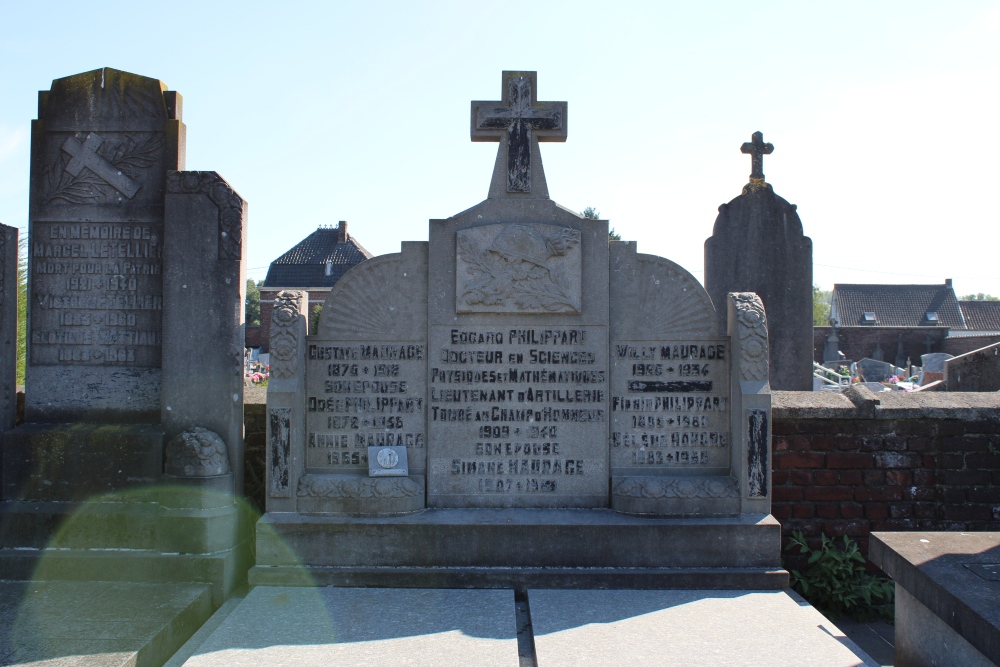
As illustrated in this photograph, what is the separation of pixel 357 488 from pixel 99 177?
2.50 m

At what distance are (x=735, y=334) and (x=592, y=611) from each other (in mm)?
1742

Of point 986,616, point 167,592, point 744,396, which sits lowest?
point 167,592

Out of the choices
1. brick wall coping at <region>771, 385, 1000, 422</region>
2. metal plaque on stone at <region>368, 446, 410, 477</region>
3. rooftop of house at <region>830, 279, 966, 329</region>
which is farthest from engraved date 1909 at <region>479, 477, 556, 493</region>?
rooftop of house at <region>830, 279, 966, 329</region>

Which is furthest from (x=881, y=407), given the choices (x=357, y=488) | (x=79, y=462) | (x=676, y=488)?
(x=79, y=462)

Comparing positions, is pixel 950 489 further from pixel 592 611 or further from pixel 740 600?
pixel 592 611

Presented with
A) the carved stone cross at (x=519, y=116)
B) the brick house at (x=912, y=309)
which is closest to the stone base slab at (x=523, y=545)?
the carved stone cross at (x=519, y=116)

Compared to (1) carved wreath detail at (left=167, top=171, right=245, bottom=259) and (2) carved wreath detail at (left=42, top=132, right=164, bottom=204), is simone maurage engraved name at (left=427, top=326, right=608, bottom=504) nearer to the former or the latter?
(1) carved wreath detail at (left=167, top=171, right=245, bottom=259)

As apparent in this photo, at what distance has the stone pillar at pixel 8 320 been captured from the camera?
4355mm

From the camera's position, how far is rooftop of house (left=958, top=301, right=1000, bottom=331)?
38.1m

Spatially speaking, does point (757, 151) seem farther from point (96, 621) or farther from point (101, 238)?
point (96, 621)

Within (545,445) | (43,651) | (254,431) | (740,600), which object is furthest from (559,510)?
(43,651)

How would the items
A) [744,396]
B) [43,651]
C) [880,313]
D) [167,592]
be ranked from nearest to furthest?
[43,651] → [167,592] → [744,396] → [880,313]

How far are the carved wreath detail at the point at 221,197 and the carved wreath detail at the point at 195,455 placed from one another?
1066mm

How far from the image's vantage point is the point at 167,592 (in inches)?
146
